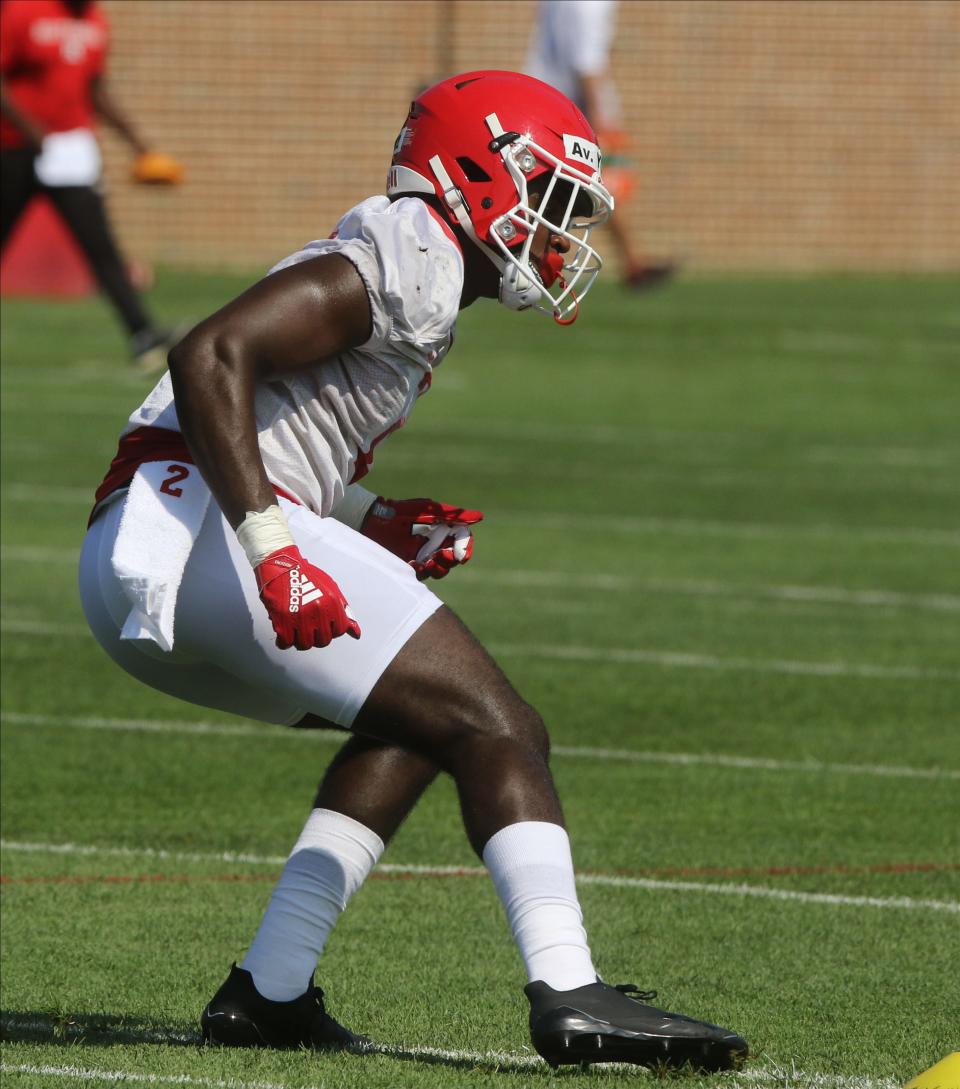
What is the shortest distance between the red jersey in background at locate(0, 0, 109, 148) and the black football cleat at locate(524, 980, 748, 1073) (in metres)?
12.5

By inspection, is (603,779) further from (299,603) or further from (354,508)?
(299,603)

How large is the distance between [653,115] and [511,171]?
87.6ft

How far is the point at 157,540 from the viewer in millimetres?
4312

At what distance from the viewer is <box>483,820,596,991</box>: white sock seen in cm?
431

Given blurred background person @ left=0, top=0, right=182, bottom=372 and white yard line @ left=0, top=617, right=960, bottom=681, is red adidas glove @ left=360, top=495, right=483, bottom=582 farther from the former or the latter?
blurred background person @ left=0, top=0, right=182, bottom=372

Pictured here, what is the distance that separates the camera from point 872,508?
13.4 m

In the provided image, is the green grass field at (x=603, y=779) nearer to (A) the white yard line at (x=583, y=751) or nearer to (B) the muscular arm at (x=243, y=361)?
(A) the white yard line at (x=583, y=751)

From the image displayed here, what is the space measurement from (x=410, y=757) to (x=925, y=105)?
27.7m

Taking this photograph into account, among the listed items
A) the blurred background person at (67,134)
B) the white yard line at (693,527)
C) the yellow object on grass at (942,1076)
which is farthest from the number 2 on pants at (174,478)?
the blurred background person at (67,134)

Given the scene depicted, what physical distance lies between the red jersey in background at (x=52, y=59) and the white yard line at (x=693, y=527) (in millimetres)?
4098

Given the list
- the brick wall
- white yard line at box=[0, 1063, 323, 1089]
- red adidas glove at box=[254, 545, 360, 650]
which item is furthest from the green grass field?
the brick wall

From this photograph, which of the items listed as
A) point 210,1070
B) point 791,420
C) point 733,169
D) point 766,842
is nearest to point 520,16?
point 733,169

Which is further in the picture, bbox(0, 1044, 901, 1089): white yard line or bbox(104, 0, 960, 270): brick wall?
bbox(104, 0, 960, 270): brick wall

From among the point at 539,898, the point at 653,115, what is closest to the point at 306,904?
the point at 539,898
